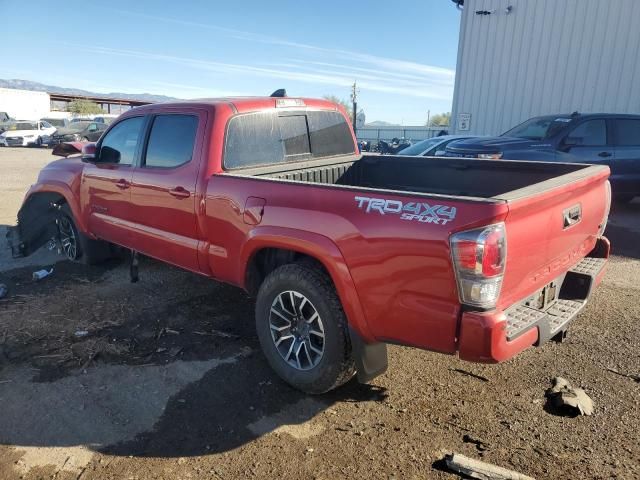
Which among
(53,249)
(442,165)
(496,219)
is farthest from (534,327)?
(53,249)

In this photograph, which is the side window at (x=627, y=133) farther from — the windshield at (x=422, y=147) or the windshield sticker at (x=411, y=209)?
the windshield sticker at (x=411, y=209)

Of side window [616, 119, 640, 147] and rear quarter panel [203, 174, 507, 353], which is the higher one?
side window [616, 119, 640, 147]

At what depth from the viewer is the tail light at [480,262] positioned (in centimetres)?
218

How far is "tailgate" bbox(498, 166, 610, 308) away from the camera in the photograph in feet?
7.70

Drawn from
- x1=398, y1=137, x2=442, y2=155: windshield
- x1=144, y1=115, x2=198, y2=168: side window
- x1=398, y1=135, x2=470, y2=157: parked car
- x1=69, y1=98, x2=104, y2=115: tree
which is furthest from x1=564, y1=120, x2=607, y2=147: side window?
x1=69, y1=98, x2=104, y2=115: tree

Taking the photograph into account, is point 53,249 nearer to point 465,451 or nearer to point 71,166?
point 71,166

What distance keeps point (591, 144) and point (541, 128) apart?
944 mm

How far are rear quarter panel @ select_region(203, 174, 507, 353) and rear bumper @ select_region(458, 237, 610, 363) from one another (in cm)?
10

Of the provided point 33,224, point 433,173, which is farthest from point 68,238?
point 433,173

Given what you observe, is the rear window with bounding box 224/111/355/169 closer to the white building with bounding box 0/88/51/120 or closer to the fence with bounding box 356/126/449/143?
the fence with bounding box 356/126/449/143

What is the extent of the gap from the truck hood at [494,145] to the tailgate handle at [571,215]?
5697mm

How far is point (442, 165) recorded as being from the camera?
14.0 ft

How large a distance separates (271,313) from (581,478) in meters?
2.01

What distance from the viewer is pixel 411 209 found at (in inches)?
93.8
